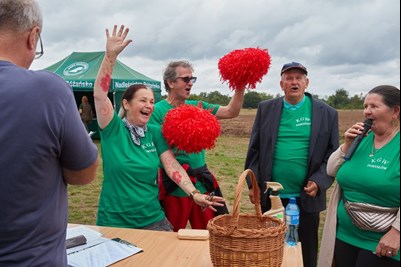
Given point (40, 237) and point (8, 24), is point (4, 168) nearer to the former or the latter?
point (40, 237)

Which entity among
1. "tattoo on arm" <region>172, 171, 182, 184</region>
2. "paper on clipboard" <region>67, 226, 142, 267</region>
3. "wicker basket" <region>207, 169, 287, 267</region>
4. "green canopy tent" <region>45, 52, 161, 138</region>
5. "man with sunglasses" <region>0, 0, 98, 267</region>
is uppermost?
"green canopy tent" <region>45, 52, 161, 138</region>

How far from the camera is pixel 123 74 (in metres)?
13.0

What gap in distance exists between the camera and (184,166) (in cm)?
290

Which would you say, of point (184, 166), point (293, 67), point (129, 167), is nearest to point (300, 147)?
point (293, 67)

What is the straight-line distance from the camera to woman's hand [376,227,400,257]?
217 centimetres

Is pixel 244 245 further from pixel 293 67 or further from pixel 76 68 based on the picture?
pixel 76 68

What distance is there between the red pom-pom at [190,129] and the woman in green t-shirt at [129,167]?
5.8 inches

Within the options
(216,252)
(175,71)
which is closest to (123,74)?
(175,71)

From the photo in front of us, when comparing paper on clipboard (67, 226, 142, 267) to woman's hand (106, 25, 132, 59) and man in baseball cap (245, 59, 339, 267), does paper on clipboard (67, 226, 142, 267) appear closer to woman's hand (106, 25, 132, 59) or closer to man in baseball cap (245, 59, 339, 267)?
woman's hand (106, 25, 132, 59)

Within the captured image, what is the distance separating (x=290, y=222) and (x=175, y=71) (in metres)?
1.54

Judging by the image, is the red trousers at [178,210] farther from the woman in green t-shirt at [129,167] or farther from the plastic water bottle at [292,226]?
the plastic water bottle at [292,226]

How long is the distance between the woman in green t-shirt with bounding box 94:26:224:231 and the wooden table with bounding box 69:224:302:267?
14cm

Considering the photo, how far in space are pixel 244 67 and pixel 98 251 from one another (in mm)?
1696

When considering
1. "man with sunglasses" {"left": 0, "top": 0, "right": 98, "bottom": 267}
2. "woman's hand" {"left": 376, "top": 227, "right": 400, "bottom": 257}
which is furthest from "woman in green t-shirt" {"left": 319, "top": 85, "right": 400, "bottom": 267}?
"man with sunglasses" {"left": 0, "top": 0, "right": 98, "bottom": 267}
